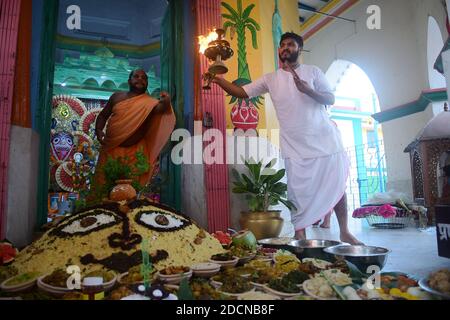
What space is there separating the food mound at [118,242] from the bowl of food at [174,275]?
0.25m

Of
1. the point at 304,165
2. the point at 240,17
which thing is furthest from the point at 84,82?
the point at 304,165

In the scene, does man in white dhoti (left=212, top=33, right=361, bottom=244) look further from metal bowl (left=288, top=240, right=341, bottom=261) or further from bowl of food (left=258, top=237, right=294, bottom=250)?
metal bowl (left=288, top=240, right=341, bottom=261)

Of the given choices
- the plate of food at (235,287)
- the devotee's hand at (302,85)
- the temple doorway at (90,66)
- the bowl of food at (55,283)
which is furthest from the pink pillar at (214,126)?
the temple doorway at (90,66)

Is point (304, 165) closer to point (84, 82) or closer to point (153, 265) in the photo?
point (153, 265)

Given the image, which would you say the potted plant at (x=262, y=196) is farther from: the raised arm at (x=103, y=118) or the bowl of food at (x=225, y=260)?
the raised arm at (x=103, y=118)

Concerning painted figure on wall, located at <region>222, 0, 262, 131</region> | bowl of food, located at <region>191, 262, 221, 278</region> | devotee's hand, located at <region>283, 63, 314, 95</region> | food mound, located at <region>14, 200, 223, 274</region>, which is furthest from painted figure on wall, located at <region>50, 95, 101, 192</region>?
bowl of food, located at <region>191, 262, 221, 278</region>

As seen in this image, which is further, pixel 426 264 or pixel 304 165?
pixel 304 165

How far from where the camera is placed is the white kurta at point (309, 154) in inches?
133

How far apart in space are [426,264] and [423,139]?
121 inches

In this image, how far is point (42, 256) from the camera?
2.32 metres

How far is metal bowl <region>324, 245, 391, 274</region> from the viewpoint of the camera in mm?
2174

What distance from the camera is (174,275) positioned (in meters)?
1.96

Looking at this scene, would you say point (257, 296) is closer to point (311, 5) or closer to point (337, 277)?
point (337, 277)

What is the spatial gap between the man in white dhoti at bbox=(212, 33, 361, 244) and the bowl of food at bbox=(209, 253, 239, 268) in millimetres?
1154
